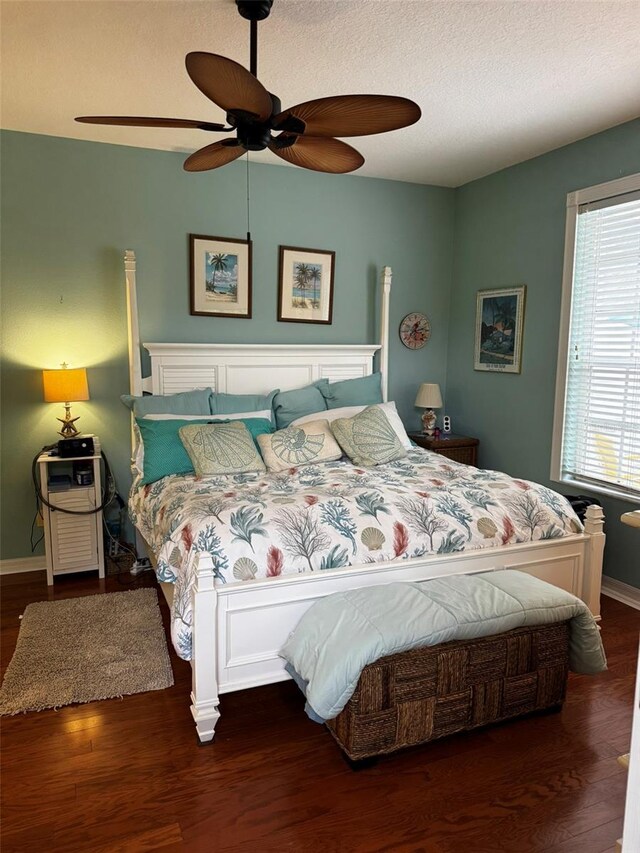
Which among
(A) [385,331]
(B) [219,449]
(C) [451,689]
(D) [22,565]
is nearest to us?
(C) [451,689]

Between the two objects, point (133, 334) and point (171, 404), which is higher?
point (133, 334)

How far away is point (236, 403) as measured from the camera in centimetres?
395

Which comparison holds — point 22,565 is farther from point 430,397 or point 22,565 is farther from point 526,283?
point 526,283

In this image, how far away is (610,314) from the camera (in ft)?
11.9

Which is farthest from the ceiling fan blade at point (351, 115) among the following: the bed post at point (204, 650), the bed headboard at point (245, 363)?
the bed headboard at point (245, 363)

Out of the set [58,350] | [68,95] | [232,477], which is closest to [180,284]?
[58,350]

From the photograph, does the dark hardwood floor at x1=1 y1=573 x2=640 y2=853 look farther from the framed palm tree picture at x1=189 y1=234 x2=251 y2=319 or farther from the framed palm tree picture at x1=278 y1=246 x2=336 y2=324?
the framed palm tree picture at x1=278 y1=246 x2=336 y2=324

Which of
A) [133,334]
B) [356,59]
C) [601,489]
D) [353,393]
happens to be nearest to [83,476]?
[133,334]

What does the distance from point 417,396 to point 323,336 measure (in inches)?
37.1

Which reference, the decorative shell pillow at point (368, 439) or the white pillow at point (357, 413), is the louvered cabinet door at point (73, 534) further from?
the decorative shell pillow at point (368, 439)

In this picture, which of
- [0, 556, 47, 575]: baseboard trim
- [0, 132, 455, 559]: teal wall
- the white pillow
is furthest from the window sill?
[0, 556, 47, 575]: baseboard trim

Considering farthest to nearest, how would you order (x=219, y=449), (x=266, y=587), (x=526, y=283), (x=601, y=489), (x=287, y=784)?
(x=526, y=283) < (x=601, y=489) < (x=219, y=449) < (x=266, y=587) < (x=287, y=784)

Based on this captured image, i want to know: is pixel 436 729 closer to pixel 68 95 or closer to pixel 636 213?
pixel 636 213

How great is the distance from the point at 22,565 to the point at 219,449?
5.81ft
